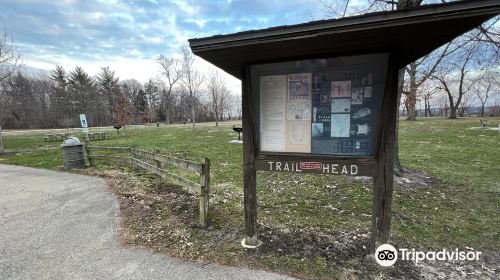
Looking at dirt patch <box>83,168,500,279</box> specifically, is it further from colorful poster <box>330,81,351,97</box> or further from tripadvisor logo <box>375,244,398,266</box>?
colorful poster <box>330,81,351,97</box>

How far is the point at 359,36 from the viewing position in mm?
2688

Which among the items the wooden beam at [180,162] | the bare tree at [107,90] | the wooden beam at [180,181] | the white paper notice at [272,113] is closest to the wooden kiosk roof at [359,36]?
the white paper notice at [272,113]

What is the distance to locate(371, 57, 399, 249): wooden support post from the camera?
3.05 m

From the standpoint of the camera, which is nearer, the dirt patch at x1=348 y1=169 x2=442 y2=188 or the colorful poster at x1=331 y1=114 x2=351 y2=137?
the colorful poster at x1=331 y1=114 x2=351 y2=137

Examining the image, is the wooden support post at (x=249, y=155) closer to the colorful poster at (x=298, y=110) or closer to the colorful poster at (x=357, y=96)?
the colorful poster at (x=298, y=110)

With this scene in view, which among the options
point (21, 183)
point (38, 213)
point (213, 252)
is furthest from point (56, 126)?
point (213, 252)

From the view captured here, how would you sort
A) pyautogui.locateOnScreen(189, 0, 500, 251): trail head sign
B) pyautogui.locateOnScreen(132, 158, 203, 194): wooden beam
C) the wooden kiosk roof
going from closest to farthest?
1. the wooden kiosk roof
2. pyautogui.locateOnScreen(189, 0, 500, 251): trail head sign
3. pyautogui.locateOnScreen(132, 158, 203, 194): wooden beam

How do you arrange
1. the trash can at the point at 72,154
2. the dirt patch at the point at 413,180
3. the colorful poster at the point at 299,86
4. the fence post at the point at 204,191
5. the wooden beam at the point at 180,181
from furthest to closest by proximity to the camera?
the trash can at the point at 72,154, the dirt patch at the point at 413,180, the wooden beam at the point at 180,181, the fence post at the point at 204,191, the colorful poster at the point at 299,86

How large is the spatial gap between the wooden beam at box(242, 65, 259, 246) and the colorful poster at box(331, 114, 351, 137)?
3.38 feet

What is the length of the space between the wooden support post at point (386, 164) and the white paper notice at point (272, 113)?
121cm

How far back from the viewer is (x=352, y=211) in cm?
506

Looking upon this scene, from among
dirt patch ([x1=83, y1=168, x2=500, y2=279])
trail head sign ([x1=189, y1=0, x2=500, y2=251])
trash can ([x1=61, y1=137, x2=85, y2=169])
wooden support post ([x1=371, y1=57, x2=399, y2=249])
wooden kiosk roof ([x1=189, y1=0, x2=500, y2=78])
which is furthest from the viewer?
trash can ([x1=61, y1=137, x2=85, y2=169])

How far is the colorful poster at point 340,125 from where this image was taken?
10.9ft

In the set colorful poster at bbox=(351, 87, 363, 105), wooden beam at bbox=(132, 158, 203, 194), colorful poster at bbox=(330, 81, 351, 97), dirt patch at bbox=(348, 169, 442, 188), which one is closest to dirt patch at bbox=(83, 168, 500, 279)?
wooden beam at bbox=(132, 158, 203, 194)
